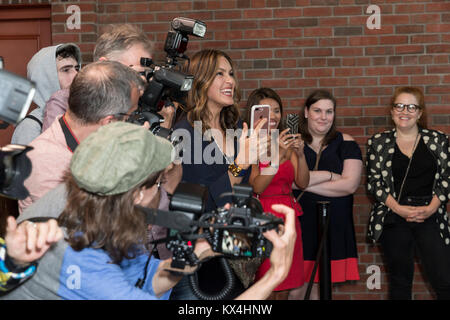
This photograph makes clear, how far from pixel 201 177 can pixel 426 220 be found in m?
2.01

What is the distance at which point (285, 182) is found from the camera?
3812mm

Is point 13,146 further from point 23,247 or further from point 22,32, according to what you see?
point 22,32

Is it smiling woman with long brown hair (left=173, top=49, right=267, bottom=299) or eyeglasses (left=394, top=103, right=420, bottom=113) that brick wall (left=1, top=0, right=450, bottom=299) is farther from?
smiling woman with long brown hair (left=173, top=49, right=267, bottom=299)

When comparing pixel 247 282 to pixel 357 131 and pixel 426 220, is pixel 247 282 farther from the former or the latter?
pixel 357 131

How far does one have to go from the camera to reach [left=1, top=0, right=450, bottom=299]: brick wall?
14.9 ft

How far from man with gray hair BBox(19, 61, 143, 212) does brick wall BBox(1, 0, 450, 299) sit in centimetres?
274

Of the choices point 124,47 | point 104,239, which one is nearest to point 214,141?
point 124,47

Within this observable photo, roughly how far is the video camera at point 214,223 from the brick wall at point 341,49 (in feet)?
10.3

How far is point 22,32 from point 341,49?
103 inches

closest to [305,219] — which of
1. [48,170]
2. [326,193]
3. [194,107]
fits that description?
[326,193]

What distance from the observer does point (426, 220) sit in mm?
4031

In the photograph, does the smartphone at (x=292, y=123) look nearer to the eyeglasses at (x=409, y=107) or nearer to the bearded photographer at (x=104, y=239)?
the eyeglasses at (x=409, y=107)

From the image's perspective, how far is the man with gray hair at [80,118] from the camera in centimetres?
194

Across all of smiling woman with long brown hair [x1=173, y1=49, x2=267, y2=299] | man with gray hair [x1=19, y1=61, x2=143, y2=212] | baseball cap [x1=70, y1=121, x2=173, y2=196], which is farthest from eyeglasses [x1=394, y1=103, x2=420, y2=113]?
baseball cap [x1=70, y1=121, x2=173, y2=196]
